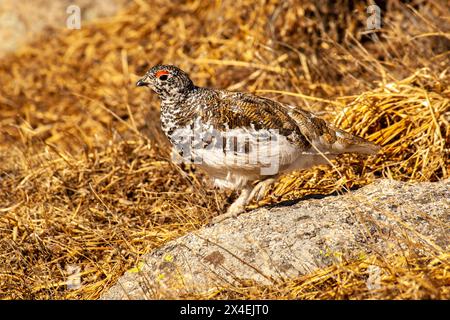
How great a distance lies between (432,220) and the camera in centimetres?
423

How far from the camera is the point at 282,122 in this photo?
192 inches

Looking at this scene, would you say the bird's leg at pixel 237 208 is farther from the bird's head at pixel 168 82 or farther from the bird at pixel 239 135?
the bird's head at pixel 168 82

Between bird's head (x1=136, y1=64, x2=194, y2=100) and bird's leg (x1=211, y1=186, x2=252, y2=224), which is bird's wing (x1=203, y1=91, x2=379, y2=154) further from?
bird's leg (x1=211, y1=186, x2=252, y2=224)

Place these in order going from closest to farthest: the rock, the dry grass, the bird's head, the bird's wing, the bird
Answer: the rock, the bird, the bird's wing, the bird's head, the dry grass

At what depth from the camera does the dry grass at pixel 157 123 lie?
5.01 meters

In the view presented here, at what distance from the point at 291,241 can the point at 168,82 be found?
130cm

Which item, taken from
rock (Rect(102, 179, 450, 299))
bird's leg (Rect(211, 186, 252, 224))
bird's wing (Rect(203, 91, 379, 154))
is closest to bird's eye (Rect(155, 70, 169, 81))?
bird's wing (Rect(203, 91, 379, 154))

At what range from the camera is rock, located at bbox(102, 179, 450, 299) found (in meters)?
4.16

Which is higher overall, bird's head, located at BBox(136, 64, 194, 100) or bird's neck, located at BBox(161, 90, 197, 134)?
bird's head, located at BBox(136, 64, 194, 100)

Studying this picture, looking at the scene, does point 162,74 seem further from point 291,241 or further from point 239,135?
point 291,241

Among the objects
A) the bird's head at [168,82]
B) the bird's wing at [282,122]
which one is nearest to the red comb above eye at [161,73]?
the bird's head at [168,82]

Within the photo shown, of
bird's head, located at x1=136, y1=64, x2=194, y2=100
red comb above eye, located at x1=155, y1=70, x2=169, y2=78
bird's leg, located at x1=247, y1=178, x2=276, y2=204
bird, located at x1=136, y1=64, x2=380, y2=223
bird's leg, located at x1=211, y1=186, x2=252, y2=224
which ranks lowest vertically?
bird's leg, located at x1=211, y1=186, x2=252, y2=224

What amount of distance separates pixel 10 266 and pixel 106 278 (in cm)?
68

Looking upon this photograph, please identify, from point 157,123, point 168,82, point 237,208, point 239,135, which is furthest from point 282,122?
point 157,123
